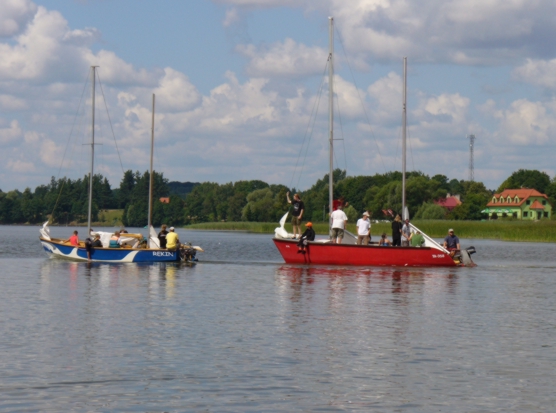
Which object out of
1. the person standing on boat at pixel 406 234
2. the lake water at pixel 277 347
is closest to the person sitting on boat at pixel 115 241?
the lake water at pixel 277 347

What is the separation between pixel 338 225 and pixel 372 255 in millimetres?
1900

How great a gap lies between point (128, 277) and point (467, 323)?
1578 cm

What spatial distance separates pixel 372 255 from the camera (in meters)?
36.1

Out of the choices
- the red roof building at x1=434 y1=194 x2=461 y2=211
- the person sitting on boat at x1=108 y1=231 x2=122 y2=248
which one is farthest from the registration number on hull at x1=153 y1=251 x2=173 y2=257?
the red roof building at x1=434 y1=194 x2=461 y2=211

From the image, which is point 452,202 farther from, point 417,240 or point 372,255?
point 372,255

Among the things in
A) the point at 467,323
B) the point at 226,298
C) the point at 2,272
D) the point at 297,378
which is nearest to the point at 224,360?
the point at 297,378

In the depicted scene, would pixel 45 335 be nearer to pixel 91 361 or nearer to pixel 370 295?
pixel 91 361

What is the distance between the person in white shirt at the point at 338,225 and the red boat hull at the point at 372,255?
78 centimetres

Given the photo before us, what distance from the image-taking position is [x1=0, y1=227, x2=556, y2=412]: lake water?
12.0m

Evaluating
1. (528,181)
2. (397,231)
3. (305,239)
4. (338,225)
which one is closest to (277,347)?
(305,239)

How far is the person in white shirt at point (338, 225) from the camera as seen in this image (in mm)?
36781

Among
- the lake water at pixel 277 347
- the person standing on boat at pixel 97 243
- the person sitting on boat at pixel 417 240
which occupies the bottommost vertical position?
the lake water at pixel 277 347

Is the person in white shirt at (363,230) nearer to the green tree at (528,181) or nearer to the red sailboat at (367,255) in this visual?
the red sailboat at (367,255)

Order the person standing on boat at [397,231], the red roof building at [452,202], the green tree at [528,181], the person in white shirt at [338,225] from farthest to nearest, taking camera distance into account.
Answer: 1. the green tree at [528,181]
2. the red roof building at [452,202]
3. the person in white shirt at [338,225]
4. the person standing on boat at [397,231]
